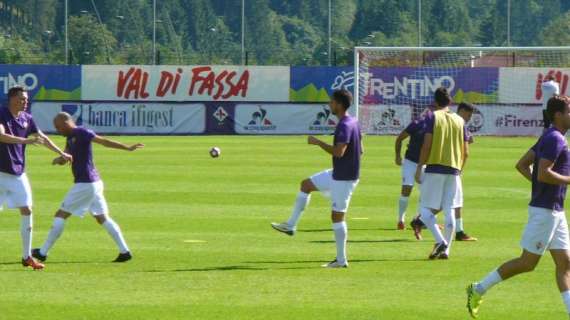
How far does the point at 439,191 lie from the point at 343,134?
73.9 inches

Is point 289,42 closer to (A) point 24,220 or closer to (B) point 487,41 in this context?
(B) point 487,41

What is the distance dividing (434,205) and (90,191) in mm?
4375

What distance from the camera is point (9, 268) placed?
14.3 metres

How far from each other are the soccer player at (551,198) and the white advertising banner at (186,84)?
41486 mm

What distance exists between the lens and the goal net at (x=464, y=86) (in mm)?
45406

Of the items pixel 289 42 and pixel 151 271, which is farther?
pixel 289 42

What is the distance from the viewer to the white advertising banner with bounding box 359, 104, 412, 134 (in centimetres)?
4519

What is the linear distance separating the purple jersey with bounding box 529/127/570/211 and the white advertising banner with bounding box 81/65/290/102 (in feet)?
136

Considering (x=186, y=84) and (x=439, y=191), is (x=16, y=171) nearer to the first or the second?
(x=439, y=191)

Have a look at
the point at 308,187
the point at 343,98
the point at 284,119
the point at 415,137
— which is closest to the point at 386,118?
the point at 284,119

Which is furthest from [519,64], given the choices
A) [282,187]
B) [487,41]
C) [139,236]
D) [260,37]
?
[260,37]

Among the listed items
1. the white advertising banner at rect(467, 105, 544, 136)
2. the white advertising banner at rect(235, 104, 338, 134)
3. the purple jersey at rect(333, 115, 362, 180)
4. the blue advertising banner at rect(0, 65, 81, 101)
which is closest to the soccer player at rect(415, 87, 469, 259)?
the purple jersey at rect(333, 115, 362, 180)

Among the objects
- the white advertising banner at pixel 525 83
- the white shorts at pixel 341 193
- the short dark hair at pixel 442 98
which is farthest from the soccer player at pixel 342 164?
the white advertising banner at pixel 525 83

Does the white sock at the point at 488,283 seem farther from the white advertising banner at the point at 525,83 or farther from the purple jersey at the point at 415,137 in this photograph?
the white advertising banner at the point at 525,83
